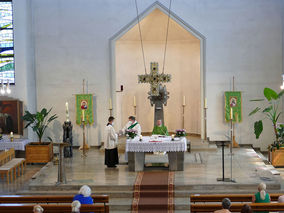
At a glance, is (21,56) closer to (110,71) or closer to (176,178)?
(110,71)

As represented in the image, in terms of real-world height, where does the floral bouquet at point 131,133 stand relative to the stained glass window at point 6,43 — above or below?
below

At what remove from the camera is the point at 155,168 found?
13.0 m

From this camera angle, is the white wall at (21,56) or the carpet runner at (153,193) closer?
the carpet runner at (153,193)

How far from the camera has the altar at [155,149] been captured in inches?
489

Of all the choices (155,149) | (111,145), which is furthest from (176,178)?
(111,145)

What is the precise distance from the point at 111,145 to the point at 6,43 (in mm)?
6547

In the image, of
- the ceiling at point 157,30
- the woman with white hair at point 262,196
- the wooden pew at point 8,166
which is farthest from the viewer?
the ceiling at point 157,30

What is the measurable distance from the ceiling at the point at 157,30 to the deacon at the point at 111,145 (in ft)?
20.3

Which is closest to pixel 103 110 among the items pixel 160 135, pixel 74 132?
pixel 74 132

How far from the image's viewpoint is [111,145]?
13188 millimetres

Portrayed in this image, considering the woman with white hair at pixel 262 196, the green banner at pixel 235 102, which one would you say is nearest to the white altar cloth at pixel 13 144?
the green banner at pixel 235 102

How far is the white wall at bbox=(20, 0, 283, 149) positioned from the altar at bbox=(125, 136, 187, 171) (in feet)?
15.8

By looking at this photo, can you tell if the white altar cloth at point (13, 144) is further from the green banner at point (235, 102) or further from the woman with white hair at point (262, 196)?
the woman with white hair at point (262, 196)

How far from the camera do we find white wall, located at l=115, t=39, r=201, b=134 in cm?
1906
